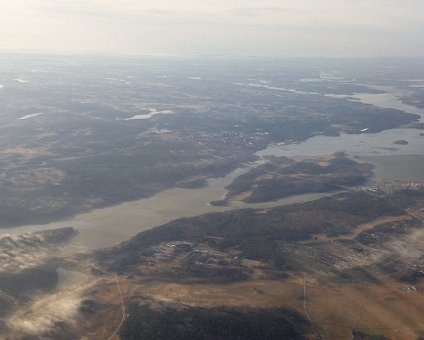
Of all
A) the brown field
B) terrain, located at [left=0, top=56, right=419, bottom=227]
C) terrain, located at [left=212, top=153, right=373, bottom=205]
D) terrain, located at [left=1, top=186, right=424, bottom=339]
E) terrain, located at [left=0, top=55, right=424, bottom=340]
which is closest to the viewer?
terrain, located at [left=1, top=186, right=424, bottom=339]

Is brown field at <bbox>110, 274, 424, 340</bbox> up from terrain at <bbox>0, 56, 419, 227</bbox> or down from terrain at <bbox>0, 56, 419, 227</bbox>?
up

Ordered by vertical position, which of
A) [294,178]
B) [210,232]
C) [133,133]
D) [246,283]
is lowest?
[133,133]

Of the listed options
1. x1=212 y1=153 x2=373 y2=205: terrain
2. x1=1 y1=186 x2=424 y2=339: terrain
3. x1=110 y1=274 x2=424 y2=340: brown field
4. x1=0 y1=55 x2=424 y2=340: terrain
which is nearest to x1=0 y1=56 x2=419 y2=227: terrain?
x1=0 y1=55 x2=424 y2=340: terrain

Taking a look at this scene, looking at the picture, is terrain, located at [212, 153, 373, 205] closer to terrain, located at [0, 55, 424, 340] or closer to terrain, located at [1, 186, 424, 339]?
terrain, located at [0, 55, 424, 340]

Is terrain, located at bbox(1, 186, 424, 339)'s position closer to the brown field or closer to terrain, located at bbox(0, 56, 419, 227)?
the brown field

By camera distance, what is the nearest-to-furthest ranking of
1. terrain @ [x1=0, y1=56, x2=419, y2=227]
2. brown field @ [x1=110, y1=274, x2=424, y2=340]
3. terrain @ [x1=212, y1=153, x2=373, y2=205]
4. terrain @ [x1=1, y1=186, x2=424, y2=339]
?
terrain @ [x1=1, y1=186, x2=424, y2=339]
brown field @ [x1=110, y1=274, x2=424, y2=340]
terrain @ [x1=0, y1=56, x2=419, y2=227]
terrain @ [x1=212, y1=153, x2=373, y2=205]

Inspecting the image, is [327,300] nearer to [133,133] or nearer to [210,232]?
[210,232]

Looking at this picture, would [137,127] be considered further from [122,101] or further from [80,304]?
[80,304]

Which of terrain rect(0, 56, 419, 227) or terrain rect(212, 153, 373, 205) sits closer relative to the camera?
terrain rect(0, 56, 419, 227)

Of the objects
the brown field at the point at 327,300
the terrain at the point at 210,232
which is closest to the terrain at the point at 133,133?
the terrain at the point at 210,232

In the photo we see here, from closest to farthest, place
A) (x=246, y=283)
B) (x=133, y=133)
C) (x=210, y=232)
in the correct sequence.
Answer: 1. (x=246, y=283)
2. (x=210, y=232)
3. (x=133, y=133)

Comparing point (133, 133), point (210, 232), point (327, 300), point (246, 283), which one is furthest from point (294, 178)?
point (133, 133)
